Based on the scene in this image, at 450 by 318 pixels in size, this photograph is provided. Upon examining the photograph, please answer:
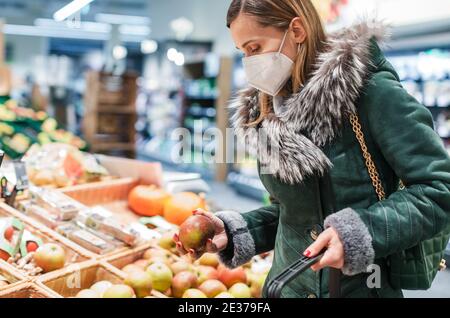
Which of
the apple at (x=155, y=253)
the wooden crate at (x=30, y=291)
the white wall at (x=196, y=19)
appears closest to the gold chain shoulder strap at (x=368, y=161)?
the wooden crate at (x=30, y=291)

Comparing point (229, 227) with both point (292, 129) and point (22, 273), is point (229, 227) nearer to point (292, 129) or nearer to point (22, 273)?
point (292, 129)

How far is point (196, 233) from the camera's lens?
117cm

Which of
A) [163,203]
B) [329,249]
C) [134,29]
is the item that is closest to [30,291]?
[163,203]

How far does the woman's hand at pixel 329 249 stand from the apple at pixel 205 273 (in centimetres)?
106

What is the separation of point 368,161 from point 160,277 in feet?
3.26

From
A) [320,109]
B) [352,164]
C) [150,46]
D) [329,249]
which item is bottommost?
[329,249]

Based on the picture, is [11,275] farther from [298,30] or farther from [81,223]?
[298,30]

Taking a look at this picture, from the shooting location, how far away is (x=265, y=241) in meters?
1.31

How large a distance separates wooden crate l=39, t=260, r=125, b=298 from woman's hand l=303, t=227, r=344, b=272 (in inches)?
39.9

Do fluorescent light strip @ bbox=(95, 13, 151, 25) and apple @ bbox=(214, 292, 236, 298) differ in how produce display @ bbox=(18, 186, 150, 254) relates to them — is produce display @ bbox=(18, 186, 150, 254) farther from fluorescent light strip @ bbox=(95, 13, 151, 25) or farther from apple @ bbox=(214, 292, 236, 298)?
fluorescent light strip @ bbox=(95, 13, 151, 25)

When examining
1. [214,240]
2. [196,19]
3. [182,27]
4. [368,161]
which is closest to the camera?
[368,161]

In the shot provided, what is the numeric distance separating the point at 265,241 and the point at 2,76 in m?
3.79

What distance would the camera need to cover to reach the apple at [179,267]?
6.05 feet
